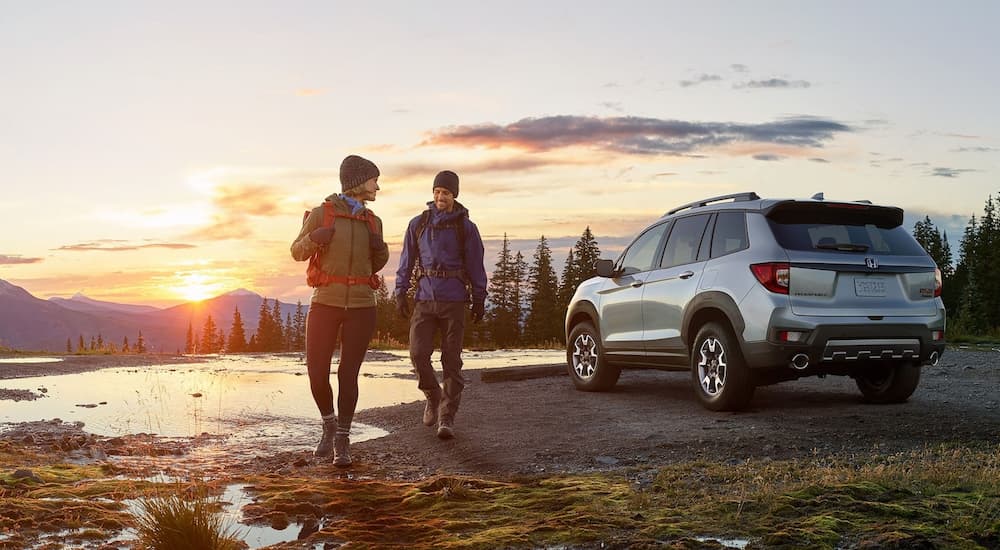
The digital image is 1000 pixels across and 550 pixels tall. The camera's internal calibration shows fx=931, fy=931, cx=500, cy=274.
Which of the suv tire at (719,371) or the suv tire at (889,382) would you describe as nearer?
the suv tire at (719,371)

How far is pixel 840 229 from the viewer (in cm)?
931

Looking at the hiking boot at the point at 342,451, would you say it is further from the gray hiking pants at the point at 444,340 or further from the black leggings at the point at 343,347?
the gray hiking pants at the point at 444,340

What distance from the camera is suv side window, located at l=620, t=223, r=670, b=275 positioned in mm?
11203

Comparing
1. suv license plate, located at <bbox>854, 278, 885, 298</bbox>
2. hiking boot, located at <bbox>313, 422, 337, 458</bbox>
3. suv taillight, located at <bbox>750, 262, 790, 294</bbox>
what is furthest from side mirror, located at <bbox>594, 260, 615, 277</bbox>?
hiking boot, located at <bbox>313, 422, 337, 458</bbox>

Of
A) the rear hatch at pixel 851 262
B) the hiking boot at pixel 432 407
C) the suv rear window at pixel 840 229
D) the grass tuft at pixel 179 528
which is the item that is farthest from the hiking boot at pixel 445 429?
the grass tuft at pixel 179 528

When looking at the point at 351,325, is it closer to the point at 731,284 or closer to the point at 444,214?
the point at 444,214

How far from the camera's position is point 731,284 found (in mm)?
9320

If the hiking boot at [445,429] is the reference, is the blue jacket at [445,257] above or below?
above

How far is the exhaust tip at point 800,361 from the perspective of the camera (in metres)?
8.81

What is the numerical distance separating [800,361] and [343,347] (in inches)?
169

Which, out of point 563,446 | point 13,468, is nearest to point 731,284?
point 563,446

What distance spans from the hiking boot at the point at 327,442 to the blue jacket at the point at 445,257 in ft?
5.17

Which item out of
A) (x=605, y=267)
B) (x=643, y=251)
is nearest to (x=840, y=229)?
(x=643, y=251)

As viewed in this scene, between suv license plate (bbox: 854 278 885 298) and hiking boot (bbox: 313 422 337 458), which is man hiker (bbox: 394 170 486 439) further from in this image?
suv license plate (bbox: 854 278 885 298)
